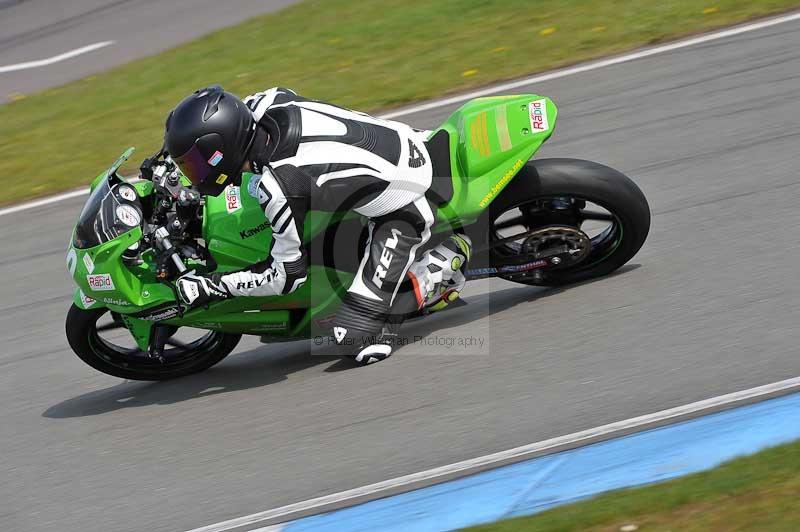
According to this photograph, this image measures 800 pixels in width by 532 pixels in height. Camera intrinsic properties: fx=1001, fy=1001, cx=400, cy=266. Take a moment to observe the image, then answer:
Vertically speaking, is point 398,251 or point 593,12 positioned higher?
point 593,12

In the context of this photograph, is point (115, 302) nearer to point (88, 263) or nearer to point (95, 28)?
point (88, 263)

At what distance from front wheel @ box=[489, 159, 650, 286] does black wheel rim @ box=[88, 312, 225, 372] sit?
5.59 ft

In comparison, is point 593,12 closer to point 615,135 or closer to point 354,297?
point 615,135

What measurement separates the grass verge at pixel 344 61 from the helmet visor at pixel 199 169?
4.47m

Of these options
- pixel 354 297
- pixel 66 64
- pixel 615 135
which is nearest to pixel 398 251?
pixel 354 297

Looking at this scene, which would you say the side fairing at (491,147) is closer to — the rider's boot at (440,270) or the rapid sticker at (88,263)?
the rider's boot at (440,270)

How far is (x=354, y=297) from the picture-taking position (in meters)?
5.19

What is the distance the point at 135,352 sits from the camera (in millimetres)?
5605

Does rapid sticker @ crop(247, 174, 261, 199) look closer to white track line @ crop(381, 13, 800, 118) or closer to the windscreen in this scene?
the windscreen

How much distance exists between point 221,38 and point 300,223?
25.0 feet

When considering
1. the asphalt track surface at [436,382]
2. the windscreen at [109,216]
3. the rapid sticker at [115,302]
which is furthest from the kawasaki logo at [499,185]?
the rapid sticker at [115,302]

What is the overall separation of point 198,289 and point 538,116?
6.46ft

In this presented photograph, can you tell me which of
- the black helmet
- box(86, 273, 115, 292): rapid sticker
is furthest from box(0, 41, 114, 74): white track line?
the black helmet

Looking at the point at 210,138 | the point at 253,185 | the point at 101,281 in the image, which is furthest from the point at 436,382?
the point at 101,281
